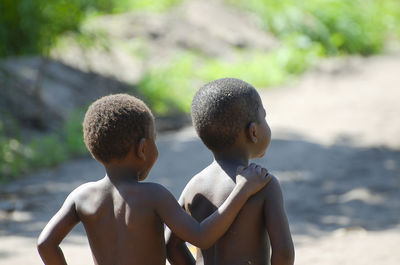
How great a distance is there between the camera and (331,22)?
13.1m

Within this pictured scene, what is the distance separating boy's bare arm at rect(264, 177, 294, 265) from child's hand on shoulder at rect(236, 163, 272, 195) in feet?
0.16

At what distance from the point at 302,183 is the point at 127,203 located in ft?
14.2

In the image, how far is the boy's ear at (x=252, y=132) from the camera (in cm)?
240

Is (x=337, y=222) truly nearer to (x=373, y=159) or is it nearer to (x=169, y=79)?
(x=373, y=159)

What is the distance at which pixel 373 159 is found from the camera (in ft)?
23.1

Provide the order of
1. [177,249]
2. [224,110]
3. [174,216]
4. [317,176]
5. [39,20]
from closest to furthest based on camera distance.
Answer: [174,216]
[224,110]
[177,249]
[317,176]
[39,20]

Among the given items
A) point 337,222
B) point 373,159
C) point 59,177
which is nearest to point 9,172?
point 59,177

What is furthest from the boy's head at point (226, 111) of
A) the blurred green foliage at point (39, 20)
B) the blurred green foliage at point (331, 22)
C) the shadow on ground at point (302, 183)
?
the blurred green foliage at point (331, 22)

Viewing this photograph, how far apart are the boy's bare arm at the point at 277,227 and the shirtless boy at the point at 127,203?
68 millimetres

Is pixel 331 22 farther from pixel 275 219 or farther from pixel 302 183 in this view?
pixel 275 219

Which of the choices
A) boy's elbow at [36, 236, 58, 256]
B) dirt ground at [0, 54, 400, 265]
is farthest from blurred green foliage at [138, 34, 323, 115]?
boy's elbow at [36, 236, 58, 256]

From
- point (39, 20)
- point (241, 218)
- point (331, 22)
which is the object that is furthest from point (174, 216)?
point (331, 22)

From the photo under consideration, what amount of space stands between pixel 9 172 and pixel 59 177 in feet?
1.70

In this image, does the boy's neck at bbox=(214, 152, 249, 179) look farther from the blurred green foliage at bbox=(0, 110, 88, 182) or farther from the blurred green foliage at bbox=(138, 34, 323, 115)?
the blurred green foliage at bbox=(138, 34, 323, 115)
